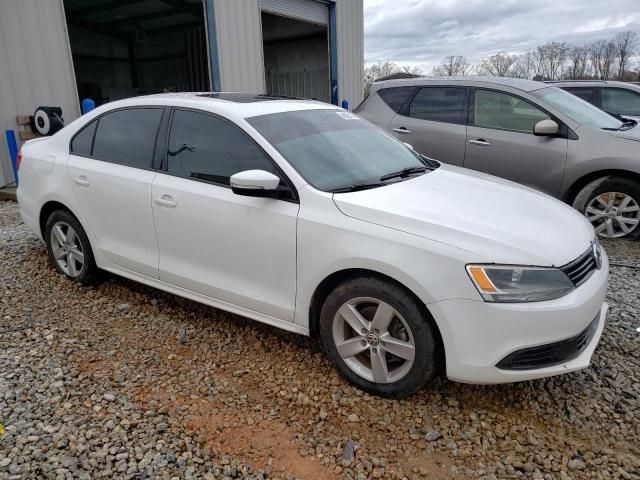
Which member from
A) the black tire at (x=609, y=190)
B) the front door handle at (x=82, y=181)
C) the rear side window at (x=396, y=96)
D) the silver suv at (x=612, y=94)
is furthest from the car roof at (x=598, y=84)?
the front door handle at (x=82, y=181)

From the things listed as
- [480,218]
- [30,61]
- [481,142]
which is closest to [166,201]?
[480,218]

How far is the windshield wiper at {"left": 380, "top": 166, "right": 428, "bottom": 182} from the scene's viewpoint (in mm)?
3127

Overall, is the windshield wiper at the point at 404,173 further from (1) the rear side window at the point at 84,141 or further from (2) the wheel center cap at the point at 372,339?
(1) the rear side window at the point at 84,141

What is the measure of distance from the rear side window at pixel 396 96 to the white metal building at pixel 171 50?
4096mm

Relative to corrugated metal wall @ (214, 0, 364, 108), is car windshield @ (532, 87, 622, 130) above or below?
below

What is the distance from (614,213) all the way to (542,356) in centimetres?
349

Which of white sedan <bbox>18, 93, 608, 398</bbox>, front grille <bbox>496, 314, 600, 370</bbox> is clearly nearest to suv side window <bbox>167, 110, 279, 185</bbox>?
white sedan <bbox>18, 93, 608, 398</bbox>

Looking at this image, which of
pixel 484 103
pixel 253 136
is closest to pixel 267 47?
pixel 484 103

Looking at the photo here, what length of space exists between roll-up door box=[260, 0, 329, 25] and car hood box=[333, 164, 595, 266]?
8688 millimetres

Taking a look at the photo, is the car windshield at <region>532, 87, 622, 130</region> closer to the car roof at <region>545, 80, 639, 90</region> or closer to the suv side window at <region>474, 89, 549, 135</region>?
the suv side window at <region>474, 89, 549, 135</region>

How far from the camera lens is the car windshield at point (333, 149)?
296 cm

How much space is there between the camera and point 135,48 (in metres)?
18.9

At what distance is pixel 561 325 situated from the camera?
2.36 meters

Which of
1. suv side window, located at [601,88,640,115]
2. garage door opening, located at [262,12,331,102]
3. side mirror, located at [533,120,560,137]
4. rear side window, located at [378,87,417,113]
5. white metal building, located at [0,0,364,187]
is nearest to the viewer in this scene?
side mirror, located at [533,120,560,137]
